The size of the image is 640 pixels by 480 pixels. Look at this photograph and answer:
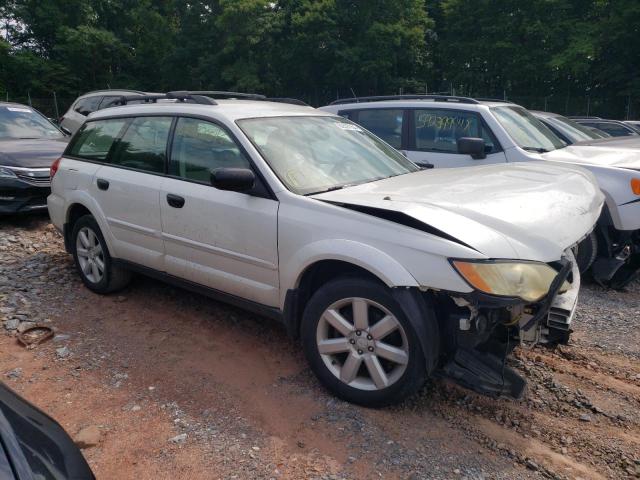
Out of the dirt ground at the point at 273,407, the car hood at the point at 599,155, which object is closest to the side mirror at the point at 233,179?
the dirt ground at the point at 273,407

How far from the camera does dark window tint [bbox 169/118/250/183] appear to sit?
149 inches

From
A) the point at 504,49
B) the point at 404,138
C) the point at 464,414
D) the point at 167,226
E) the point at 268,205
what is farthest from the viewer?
the point at 504,49

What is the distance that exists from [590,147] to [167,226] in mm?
5047

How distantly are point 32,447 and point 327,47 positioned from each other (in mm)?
29924

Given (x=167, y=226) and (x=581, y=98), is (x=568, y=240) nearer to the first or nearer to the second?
(x=167, y=226)

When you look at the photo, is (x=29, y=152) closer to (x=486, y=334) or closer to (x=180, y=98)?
(x=180, y=98)

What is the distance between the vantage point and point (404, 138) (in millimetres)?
7082

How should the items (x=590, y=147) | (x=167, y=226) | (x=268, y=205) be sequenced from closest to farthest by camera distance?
(x=268, y=205), (x=167, y=226), (x=590, y=147)

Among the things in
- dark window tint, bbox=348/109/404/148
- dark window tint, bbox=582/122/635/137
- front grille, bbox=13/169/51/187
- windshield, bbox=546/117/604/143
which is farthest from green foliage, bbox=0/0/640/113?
front grille, bbox=13/169/51/187

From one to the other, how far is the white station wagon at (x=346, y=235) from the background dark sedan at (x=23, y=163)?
269 cm

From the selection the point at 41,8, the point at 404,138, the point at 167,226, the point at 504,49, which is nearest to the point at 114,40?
the point at 41,8

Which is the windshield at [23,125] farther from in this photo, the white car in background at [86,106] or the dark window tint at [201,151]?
the dark window tint at [201,151]

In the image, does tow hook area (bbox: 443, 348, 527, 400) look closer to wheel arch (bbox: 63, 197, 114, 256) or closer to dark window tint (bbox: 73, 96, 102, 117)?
wheel arch (bbox: 63, 197, 114, 256)

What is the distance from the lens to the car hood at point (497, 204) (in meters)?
2.84
